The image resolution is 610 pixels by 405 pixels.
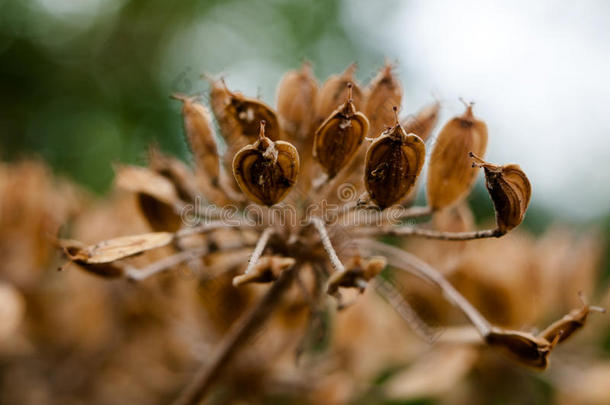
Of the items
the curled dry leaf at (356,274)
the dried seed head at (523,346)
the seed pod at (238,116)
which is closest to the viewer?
the curled dry leaf at (356,274)

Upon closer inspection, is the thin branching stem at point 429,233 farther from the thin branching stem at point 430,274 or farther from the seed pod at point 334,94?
the seed pod at point 334,94

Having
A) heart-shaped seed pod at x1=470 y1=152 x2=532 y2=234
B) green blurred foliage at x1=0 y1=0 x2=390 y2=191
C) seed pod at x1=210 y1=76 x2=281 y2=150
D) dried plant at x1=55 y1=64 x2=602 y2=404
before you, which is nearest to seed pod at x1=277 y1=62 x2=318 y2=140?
dried plant at x1=55 y1=64 x2=602 y2=404

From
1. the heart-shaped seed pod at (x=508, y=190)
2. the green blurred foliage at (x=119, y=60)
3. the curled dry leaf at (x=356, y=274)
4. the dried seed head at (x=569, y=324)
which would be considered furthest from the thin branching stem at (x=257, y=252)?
the green blurred foliage at (x=119, y=60)

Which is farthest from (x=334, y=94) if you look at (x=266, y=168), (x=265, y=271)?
(x=265, y=271)

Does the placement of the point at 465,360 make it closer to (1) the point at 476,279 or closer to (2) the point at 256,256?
(1) the point at 476,279

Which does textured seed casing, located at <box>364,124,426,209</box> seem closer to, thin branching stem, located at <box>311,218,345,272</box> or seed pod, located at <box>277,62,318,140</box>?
thin branching stem, located at <box>311,218,345,272</box>
